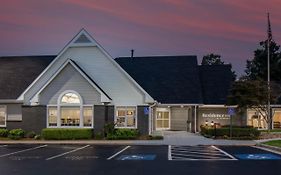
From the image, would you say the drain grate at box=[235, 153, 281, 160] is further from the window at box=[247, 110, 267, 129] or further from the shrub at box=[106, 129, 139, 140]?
the window at box=[247, 110, 267, 129]

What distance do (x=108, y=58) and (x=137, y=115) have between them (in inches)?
216

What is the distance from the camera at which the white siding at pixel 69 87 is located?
121 ft

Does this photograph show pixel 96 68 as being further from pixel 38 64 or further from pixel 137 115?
pixel 38 64

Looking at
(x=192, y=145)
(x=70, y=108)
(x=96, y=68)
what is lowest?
(x=192, y=145)

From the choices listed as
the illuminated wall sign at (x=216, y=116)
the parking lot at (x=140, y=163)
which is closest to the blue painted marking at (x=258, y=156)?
the parking lot at (x=140, y=163)

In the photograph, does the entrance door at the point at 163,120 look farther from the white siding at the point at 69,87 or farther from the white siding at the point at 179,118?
the white siding at the point at 69,87

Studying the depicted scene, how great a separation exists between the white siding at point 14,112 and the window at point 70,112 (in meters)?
4.50

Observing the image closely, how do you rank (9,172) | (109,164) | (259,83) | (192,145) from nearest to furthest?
1. (9,172)
2. (109,164)
3. (192,145)
4. (259,83)

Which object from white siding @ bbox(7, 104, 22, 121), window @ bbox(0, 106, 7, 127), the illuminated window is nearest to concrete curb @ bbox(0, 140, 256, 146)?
the illuminated window

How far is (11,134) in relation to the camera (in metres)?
36.5

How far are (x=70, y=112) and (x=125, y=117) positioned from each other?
14.8 ft

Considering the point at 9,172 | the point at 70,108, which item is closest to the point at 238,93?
the point at 70,108

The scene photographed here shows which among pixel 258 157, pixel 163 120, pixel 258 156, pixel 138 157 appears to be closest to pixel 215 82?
pixel 163 120

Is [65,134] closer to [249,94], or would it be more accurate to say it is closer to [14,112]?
[14,112]
